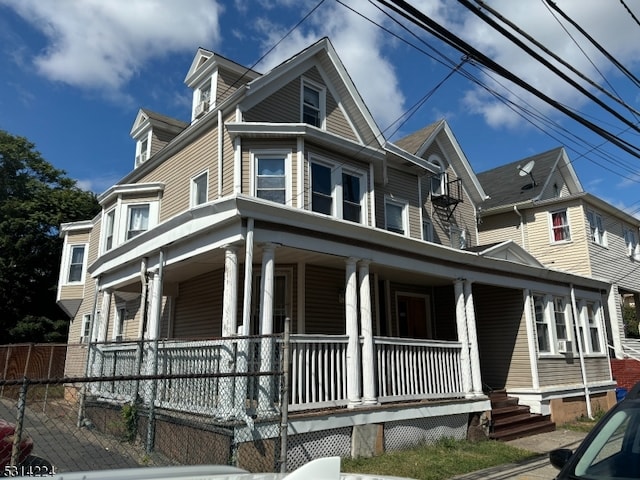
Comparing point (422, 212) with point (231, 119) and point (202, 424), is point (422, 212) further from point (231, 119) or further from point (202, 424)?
point (202, 424)

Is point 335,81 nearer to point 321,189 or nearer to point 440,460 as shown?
point 321,189

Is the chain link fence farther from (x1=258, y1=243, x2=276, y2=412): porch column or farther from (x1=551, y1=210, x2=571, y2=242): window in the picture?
(x1=551, y1=210, x2=571, y2=242): window

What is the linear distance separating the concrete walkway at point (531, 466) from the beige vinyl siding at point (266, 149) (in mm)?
7006

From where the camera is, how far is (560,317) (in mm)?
13961

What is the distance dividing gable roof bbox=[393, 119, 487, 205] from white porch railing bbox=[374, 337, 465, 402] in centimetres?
775

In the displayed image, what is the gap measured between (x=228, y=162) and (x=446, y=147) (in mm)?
8966

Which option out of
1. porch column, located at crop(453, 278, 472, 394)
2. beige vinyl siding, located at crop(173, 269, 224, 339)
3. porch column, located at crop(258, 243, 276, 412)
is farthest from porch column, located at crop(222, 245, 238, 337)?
porch column, located at crop(453, 278, 472, 394)

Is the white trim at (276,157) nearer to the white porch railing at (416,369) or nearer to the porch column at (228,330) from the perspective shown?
the porch column at (228,330)

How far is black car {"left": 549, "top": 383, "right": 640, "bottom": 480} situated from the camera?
10.8 ft

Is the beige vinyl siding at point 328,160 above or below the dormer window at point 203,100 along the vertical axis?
below

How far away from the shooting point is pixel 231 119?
466 inches

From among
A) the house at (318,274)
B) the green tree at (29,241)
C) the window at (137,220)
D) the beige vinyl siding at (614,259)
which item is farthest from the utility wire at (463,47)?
the green tree at (29,241)

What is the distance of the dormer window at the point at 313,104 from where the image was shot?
1319cm

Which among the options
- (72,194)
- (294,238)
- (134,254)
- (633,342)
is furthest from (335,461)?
(72,194)
